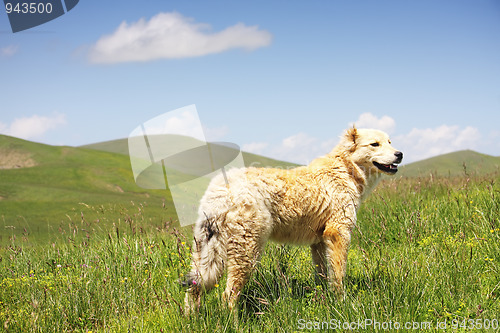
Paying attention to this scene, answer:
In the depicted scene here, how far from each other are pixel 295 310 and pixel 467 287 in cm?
214

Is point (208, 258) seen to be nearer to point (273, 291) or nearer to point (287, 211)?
point (273, 291)

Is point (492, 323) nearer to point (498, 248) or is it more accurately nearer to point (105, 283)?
point (498, 248)

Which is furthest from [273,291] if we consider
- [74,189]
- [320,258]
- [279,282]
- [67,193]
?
[74,189]

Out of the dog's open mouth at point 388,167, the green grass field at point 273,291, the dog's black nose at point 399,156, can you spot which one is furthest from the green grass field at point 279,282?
the dog's black nose at point 399,156

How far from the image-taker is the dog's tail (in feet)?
13.9

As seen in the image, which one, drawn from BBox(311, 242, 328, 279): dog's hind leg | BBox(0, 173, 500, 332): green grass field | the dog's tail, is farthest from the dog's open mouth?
the dog's tail

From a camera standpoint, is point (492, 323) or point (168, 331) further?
point (168, 331)

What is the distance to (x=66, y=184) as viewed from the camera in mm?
18266

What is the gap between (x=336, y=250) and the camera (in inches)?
191

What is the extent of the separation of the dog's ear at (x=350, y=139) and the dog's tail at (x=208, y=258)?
2.52 meters

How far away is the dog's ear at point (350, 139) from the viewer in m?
5.71

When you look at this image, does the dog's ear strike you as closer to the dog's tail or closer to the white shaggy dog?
the white shaggy dog

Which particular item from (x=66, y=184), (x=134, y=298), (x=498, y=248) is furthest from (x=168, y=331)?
(x=66, y=184)

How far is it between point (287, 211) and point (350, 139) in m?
1.85
